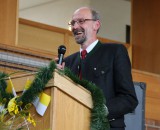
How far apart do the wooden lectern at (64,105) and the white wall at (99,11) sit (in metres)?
6.72

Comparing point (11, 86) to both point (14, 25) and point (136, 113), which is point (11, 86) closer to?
point (136, 113)

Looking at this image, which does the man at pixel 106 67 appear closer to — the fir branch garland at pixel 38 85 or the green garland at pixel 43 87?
the green garland at pixel 43 87

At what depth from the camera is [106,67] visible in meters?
3.58

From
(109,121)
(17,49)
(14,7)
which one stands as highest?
(14,7)

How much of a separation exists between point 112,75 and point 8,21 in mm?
4775

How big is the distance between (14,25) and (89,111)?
5219mm

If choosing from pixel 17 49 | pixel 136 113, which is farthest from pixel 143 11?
pixel 136 113

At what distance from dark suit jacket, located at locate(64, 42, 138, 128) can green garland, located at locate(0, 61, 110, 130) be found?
6.4 inches

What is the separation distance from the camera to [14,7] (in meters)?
8.32

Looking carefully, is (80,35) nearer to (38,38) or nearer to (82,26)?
(82,26)

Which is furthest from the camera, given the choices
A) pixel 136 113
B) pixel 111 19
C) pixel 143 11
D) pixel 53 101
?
pixel 111 19

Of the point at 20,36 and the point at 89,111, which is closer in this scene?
the point at 89,111

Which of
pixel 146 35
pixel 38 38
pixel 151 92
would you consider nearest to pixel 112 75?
pixel 151 92

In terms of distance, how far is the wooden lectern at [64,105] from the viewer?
2.91 m
